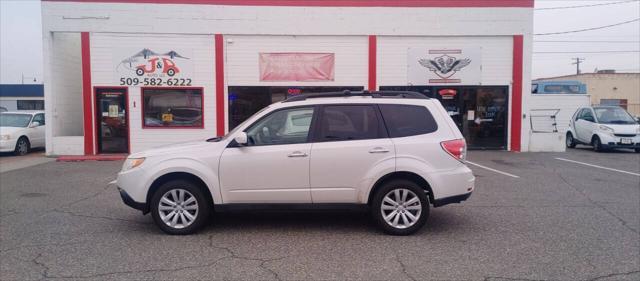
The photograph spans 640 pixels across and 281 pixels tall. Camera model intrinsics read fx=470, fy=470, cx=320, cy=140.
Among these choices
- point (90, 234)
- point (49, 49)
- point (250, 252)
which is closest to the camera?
point (250, 252)

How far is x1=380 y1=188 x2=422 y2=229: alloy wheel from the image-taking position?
5.91 m

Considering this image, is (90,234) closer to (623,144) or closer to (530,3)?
(530,3)

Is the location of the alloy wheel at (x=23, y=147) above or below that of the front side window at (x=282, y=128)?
below

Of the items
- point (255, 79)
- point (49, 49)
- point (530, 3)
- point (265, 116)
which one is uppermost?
point (530, 3)

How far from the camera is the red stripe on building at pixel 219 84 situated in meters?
15.2

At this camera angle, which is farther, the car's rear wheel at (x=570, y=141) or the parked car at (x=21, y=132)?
the car's rear wheel at (x=570, y=141)

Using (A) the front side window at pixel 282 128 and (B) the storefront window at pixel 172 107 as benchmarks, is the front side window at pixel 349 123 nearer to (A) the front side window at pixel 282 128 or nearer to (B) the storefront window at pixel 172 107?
(A) the front side window at pixel 282 128

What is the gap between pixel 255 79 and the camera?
15359 millimetres

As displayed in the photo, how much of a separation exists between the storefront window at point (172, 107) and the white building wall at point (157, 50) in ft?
0.55

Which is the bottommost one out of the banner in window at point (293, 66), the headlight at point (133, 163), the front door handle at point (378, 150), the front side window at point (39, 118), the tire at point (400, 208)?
the tire at point (400, 208)

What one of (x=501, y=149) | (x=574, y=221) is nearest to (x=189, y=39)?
(x=501, y=149)

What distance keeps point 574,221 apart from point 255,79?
10.9m

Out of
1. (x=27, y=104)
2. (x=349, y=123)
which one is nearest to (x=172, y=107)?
(x=349, y=123)

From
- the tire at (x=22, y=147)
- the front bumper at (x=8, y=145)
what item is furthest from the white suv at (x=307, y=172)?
the tire at (x=22, y=147)
